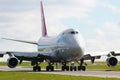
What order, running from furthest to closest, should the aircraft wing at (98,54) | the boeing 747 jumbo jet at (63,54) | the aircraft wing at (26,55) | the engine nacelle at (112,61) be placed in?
the aircraft wing at (98,54) < the engine nacelle at (112,61) < the aircraft wing at (26,55) < the boeing 747 jumbo jet at (63,54)

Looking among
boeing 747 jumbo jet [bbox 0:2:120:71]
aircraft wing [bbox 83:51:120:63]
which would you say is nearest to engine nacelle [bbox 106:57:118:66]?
boeing 747 jumbo jet [bbox 0:2:120:71]

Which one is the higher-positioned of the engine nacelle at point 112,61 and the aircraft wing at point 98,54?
the aircraft wing at point 98,54

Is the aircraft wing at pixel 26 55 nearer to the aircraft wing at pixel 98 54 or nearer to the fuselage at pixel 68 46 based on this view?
the fuselage at pixel 68 46

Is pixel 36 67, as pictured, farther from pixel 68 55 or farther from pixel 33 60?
pixel 68 55

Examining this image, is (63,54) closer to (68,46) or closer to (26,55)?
(68,46)

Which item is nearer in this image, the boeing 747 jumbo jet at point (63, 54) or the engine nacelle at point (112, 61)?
the boeing 747 jumbo jet at point (63, 54)

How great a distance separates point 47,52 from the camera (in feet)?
201

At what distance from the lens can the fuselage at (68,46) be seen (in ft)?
172

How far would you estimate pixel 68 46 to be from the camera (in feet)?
174

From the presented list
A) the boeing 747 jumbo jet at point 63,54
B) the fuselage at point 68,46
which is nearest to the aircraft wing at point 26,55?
the boeing 747 jumbo jet at point 63,54

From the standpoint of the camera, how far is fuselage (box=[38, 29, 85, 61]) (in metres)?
52.4

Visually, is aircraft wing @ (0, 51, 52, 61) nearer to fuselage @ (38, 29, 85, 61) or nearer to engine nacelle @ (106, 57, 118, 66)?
fuselage @ (38, 29, 85, 61)

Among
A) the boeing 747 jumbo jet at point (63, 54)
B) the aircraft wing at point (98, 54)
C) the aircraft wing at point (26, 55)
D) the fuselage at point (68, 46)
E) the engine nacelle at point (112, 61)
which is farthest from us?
the aircraft wing at point (98, 54)

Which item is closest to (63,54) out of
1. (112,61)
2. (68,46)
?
(68,46)
